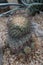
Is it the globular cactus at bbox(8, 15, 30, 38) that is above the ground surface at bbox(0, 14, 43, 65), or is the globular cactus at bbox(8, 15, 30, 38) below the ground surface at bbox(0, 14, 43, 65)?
above

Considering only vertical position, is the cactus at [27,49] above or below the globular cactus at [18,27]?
below

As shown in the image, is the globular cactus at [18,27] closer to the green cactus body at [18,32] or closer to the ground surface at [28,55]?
the green cactus body at [18,32]

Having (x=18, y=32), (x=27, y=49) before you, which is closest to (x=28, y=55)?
(x=27, y=49)

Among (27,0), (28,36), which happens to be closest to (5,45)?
(28,36)

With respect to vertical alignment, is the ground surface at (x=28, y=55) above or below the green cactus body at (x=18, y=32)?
below

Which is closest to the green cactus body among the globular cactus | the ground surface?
the globular cactus

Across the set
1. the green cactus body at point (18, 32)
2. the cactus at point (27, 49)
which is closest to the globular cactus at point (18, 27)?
the green cactus body at point (18, 32)

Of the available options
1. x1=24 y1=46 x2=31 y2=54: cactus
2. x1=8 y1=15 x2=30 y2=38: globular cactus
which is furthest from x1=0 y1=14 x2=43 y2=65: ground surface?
x1=8 y1=15 x2=30 y2=38: globular cactus

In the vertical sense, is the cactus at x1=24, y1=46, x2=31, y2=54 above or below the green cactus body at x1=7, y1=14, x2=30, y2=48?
below

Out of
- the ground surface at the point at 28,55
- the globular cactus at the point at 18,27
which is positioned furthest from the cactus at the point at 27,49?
the globular cactus at the point at 18,27

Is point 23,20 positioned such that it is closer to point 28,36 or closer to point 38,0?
point 28,36

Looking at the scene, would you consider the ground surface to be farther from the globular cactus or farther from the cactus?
the globular cactus

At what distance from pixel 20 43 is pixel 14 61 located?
0.89 feet

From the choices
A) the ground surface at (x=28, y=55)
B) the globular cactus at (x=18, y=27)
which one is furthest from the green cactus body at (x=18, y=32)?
the ground surface at (x=28, y=55)
